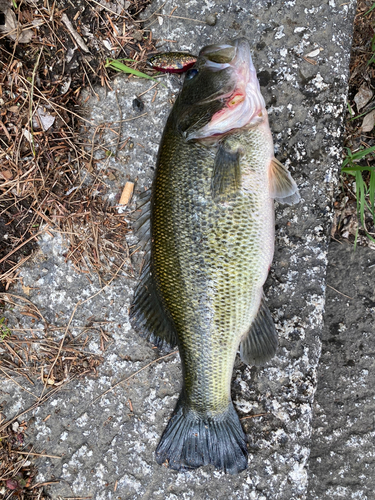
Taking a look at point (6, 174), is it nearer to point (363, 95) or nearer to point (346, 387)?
point (363, 95)

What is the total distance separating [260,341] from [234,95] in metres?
1.48

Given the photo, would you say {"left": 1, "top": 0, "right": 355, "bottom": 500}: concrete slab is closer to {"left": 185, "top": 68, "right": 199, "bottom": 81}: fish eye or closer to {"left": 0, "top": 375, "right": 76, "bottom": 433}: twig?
{"left": 0, "top": 375, "right": 76, "bottom": 433}: twig

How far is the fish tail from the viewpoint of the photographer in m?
2.31

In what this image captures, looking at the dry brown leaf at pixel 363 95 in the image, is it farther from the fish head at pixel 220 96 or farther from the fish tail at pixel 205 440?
the fish tail at pixel 205 440

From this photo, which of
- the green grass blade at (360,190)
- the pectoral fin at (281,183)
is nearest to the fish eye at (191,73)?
the pectoral fin at (281,183)

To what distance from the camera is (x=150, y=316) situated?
2385 millimetres

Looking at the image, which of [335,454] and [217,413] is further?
[335,454]

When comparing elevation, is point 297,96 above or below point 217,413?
above

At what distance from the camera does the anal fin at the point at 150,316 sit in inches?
91.9

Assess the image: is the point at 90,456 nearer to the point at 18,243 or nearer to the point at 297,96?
the point at 18,243

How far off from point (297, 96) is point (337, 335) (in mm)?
1834

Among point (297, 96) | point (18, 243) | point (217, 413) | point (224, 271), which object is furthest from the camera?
point (18, 243)

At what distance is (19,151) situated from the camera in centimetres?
261

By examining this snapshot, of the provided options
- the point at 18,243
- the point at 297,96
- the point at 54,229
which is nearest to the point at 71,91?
the point at 54,229
